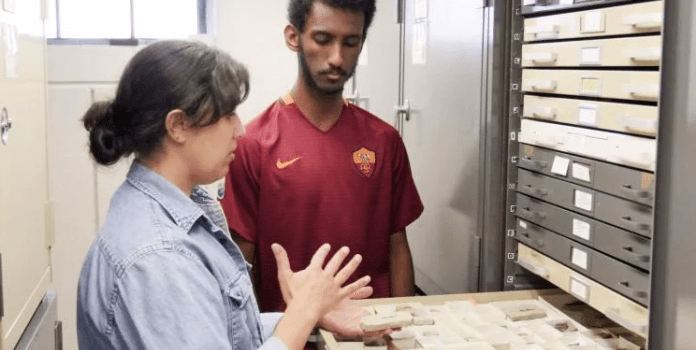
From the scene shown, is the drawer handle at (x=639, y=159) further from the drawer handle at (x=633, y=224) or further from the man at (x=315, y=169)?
the man at (x=315, y=169)

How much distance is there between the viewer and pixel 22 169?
1.70m

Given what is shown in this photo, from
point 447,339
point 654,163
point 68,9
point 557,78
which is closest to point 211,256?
point 447,339

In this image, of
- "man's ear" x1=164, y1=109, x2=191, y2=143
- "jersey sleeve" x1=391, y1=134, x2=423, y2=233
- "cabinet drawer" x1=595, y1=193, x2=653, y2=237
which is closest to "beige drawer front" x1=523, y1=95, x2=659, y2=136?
"cabinet drawer" x1=595, y1=193, x2=653, y2=237

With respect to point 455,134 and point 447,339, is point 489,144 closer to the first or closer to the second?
point 455,134

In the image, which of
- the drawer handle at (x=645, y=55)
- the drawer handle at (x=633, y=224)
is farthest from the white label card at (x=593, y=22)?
the drawer handle at (x=633, y=224)

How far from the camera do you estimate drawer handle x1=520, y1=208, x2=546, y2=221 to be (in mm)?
1650

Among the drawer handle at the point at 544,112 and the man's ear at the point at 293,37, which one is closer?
the drawer handle at the point at 544,112

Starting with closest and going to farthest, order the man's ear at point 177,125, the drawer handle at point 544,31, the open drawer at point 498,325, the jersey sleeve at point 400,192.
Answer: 1. the man's ear at point 177,125
2. the open drawer at point 498,325
3. the drawer handle at point 544,31
4. the jersey sleeve at point 400,192

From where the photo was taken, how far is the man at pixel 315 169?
1849mm

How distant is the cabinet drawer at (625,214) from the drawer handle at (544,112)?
0.23 metres

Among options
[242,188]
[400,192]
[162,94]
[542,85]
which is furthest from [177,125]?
[400,192]

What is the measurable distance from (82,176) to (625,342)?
2489mm

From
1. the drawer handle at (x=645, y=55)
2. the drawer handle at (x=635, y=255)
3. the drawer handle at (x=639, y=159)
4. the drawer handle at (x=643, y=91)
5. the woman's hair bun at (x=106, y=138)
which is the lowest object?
the drawer handle at (x=635, y=255)

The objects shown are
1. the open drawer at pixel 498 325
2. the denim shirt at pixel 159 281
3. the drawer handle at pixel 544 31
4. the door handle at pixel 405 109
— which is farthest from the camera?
the door handle at pixel 405 109
